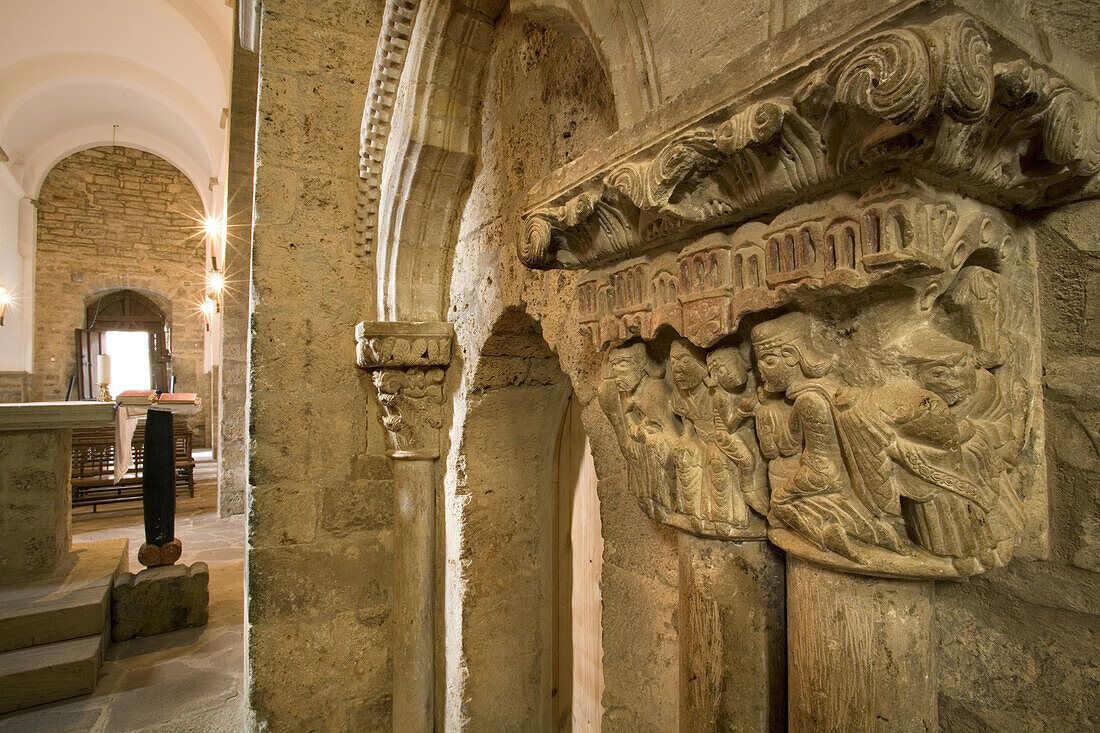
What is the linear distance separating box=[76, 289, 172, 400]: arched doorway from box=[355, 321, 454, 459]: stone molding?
12.1m

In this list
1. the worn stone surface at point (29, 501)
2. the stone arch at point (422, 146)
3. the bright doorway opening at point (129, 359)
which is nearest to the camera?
the stone arch at point (422, 146)

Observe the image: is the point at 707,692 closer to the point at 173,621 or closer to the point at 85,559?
the point at 173,621

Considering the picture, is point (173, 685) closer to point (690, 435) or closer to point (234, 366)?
point (690, 435)

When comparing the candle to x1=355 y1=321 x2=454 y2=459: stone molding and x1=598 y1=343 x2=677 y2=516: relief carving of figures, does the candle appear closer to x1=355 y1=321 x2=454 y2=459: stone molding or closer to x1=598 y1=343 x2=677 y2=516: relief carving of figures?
x1=355 y1=321 x2=454 y2=459: stone molding

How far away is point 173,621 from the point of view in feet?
13.1

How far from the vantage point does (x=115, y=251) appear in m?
12.2

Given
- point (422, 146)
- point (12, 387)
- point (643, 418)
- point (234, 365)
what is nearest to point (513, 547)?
point (643, 418)

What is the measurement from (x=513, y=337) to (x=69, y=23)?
10.2 meters

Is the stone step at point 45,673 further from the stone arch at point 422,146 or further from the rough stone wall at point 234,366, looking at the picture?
the rough stone wall at point 234,366

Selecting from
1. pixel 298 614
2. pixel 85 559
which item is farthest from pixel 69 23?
pixel 298 614

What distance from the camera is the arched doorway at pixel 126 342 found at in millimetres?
12227

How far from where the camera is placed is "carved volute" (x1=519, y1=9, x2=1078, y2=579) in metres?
0.66

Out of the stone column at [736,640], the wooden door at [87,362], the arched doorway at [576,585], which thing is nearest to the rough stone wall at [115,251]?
the wooden door at [87,362]

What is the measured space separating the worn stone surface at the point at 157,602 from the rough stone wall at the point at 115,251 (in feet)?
29.4
